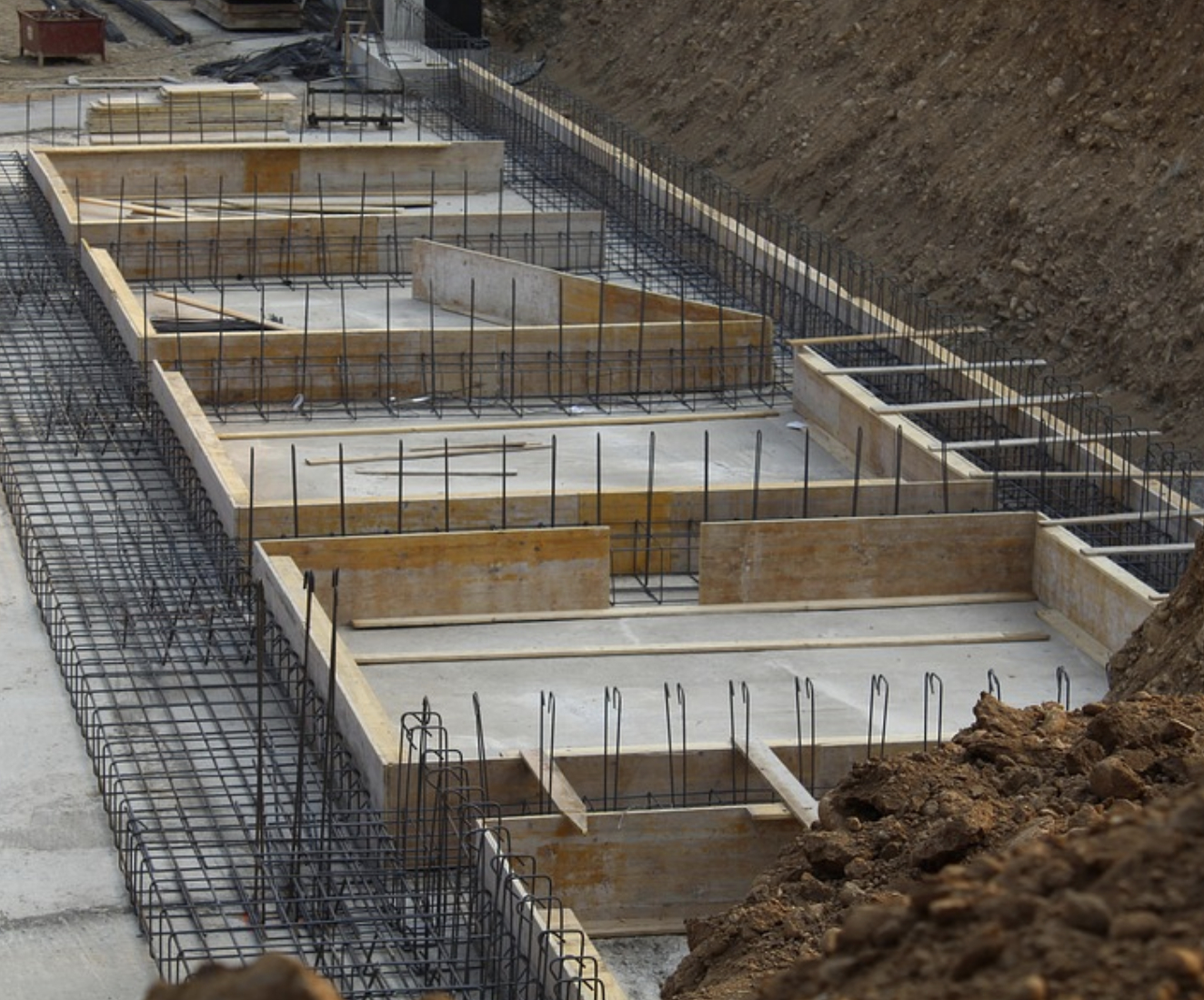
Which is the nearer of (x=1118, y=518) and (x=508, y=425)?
(x=1118, y=518)

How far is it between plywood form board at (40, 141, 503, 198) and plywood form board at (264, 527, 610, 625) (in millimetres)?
10769

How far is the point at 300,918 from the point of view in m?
A: 11.5

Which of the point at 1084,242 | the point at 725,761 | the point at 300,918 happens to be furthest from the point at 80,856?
the point at 1084,242

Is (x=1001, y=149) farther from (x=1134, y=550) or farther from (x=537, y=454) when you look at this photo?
(x=1134, y=550)

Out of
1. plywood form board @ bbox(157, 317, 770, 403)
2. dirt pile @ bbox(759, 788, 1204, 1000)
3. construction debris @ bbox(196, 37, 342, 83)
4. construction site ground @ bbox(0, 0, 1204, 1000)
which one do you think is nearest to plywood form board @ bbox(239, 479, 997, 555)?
construction site ground @ bbox(0, 0, 1204, 1000)

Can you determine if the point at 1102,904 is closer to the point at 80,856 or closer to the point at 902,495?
the point at 80,856


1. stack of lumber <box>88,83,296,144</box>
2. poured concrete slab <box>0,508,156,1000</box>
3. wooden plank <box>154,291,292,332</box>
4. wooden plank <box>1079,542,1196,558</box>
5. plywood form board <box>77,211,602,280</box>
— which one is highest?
stack of lumber <box>88,83,296,144</box>

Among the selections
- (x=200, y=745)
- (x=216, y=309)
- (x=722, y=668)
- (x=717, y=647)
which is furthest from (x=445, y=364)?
(x=200, y=745)

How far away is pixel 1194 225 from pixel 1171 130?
65.8 inches

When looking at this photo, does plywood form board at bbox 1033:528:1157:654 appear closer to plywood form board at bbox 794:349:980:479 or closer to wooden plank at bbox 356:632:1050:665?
wooden plank at bbox 356:632:1050:665

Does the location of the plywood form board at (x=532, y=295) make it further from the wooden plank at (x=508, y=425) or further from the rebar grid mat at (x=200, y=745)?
the rebar grid mat at (x=200, y=745)

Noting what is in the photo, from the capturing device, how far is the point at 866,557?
15891mm

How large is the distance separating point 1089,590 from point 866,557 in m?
1.45

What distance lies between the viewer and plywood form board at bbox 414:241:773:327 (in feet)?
69.9
